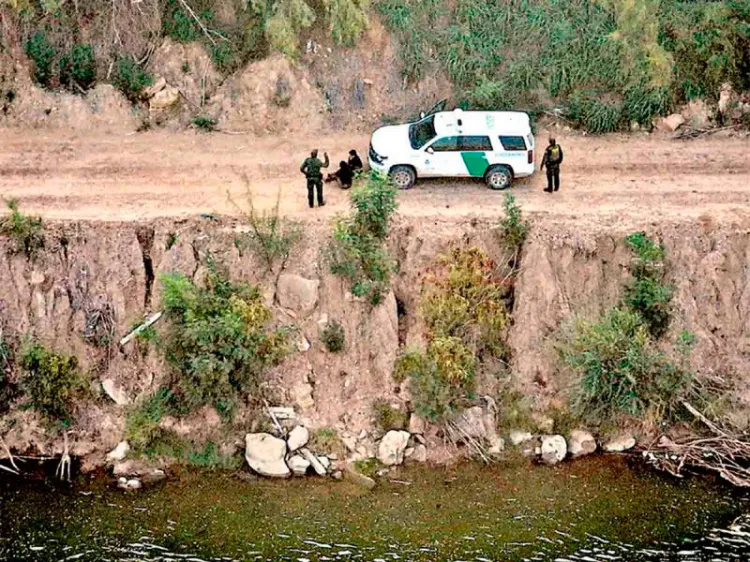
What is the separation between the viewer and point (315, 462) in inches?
901

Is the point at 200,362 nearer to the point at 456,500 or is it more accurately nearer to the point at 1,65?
the point at 456,500

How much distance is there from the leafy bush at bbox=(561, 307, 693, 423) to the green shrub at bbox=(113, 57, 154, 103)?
11955 mm

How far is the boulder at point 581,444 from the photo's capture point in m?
23.2

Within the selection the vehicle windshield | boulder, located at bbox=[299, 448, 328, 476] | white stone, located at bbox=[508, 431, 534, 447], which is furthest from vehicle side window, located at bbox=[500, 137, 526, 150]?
boulder, located at bbox=[299, 448, 328, 476]

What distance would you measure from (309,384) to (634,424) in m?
6.48

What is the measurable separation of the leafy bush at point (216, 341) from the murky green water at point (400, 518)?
1.65m

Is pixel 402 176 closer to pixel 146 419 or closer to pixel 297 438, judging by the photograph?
pixel 297 438

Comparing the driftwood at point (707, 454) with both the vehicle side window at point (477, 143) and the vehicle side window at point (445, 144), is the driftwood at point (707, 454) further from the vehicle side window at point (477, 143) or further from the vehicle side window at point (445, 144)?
the vehicle side window at point (445, 144)

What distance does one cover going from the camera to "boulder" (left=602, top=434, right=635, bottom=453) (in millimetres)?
23297

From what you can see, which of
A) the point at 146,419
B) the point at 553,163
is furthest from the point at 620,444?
the point at 146,419

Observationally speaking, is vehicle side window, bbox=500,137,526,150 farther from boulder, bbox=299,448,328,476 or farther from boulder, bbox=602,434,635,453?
boulder, bbox=299,448,328,476

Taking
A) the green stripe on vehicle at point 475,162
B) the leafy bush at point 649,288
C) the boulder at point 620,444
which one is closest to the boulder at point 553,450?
the boulder at point 620,444

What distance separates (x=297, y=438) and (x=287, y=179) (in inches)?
241

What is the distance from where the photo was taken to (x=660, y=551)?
20.8 meters
